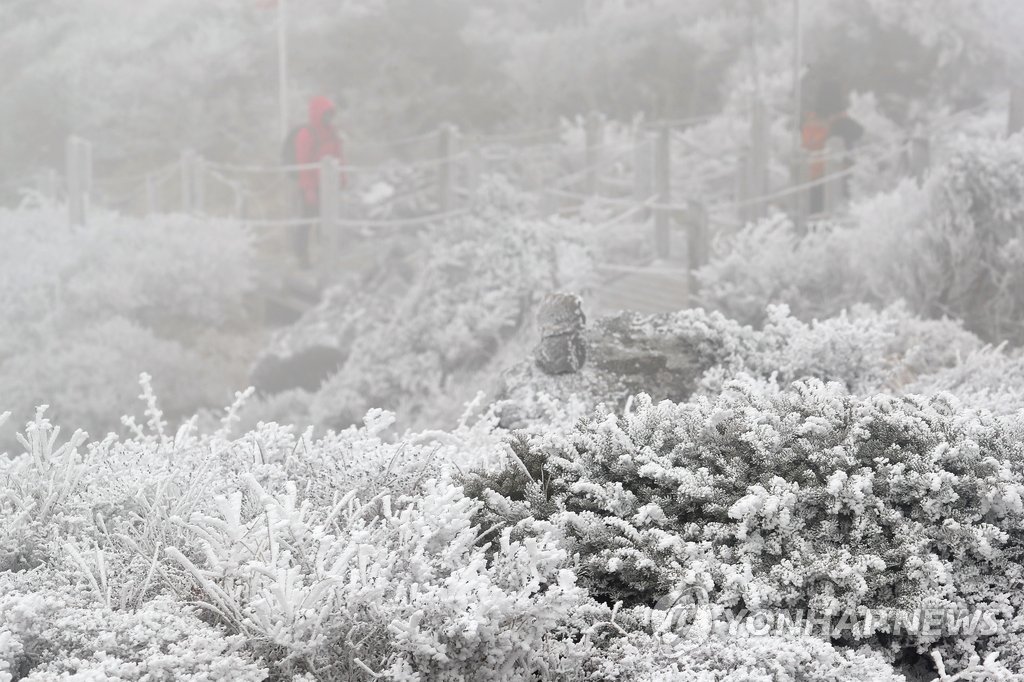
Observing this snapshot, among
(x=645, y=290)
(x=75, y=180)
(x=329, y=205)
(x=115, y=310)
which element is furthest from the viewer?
(x=75, y=180)

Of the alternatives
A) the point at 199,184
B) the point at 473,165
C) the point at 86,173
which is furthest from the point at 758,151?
the point at 86,173

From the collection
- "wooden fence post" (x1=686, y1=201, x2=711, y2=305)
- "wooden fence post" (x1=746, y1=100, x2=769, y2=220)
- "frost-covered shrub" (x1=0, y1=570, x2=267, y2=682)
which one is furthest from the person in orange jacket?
"frost-covered shrub" (x1=0, y1=570, x2=267, y2=682)

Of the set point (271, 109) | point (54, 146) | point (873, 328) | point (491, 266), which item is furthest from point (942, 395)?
point (54, 146)

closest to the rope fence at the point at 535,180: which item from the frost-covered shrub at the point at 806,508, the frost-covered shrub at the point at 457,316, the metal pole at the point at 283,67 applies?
the metal pole at the point at 283,67

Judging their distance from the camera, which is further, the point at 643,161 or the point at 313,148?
the point at 643,161

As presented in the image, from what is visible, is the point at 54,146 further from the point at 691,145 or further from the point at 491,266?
the point at 691,145

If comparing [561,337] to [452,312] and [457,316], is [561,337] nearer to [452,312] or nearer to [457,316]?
[457,316]

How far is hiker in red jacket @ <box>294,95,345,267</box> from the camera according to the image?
6.76 m

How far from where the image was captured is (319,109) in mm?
6809

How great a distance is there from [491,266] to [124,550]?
3.82 m

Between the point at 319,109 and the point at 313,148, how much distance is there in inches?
9.4

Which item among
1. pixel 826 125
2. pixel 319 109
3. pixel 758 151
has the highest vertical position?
pixel 319 109

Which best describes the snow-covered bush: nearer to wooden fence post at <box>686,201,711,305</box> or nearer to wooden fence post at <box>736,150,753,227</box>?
wooden fence post at <box>686,201,711,305</box>

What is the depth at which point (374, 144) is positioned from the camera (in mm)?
6969
